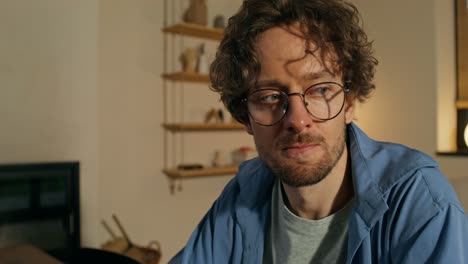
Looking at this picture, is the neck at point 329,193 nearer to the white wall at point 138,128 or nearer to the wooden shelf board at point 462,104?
the white wall at point 138,128

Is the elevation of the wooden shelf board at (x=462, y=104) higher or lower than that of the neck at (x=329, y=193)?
higher

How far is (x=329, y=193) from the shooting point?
985mm

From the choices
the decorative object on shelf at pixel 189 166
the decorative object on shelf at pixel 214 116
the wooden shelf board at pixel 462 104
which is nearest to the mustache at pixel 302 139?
the decorative object on shelf at pixel 189 166

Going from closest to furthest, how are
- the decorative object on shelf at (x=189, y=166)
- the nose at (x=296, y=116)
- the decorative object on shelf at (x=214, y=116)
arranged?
the nose at (x=296, y=116), the decorative object on shelf at (x=189, y=166), the decorative object on shelf at (x=214, y=116)

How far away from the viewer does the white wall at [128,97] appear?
2.32 meters

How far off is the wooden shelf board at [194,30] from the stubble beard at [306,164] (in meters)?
2.11

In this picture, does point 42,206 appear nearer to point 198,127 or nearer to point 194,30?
point 198,127

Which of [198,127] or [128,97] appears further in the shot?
[198,127]

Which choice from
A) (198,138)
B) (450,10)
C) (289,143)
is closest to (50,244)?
(198,138)

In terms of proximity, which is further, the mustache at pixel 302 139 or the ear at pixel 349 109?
the ear at pixel 349 109

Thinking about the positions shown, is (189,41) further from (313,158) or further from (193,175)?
(313,158)

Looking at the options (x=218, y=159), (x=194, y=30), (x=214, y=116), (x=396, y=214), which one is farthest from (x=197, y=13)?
(x=396, y=214)

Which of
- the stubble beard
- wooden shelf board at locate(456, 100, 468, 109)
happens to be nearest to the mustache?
the stubble beard

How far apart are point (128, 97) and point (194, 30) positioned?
0.66 metres
